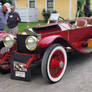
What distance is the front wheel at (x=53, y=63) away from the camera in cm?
346

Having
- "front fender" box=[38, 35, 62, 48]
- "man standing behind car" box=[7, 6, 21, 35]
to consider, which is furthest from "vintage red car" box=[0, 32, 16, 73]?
"man standing behind car" box=[7, 6, 21, 35]

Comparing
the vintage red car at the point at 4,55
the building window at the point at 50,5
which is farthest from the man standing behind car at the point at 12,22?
the building window at the point at 50,5

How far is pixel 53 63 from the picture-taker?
145 inches

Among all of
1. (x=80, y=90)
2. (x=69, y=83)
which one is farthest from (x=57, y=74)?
(x=80, y=90)

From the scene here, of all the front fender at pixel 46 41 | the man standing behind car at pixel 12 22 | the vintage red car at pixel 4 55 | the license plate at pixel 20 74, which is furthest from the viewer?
the man standing behind car at pixel 12 22

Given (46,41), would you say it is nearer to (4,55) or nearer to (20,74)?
(20,74)

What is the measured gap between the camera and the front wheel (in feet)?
11.3

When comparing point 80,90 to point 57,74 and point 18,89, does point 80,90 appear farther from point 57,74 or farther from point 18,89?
point 18,89

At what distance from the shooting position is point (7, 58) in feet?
13.6

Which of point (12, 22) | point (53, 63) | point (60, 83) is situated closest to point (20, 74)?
point (53, 63)

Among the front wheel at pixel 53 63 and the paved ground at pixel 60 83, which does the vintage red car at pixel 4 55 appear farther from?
the front wheel at pixel 53 63

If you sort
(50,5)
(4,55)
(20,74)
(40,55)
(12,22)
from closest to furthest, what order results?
1. (20,74)
2. (40,55)
3. (4,55)
4. (12,22)
5. (50,5)

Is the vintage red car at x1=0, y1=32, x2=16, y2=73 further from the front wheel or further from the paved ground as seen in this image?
the front wheel

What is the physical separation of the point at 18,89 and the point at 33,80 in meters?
0.51
